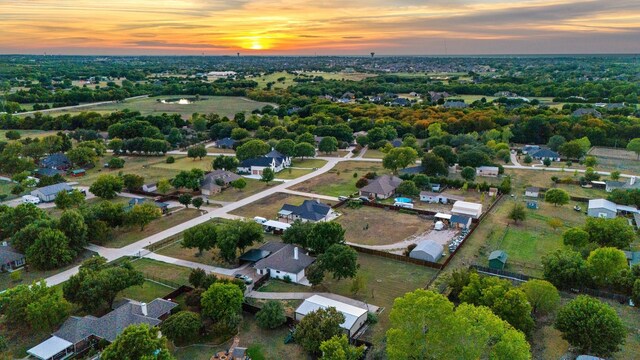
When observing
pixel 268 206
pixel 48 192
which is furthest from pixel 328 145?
pixel 48 192

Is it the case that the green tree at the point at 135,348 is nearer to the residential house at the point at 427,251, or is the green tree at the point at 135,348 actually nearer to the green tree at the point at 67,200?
the residential house at the point at 427,251

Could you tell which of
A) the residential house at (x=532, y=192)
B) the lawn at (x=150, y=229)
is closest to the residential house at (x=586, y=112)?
the residential house at (x=532, y=192)

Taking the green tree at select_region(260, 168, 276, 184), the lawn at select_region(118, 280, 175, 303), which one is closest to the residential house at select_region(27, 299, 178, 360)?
the lawn at select_region(118, 280, 175, 303)

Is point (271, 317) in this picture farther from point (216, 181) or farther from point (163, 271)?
point (216, 181)

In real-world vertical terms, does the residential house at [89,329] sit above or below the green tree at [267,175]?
below

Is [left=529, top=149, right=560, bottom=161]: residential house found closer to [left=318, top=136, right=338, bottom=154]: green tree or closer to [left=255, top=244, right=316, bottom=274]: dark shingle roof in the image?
[left=318, top=136, right=338, bottom=154]: green tree

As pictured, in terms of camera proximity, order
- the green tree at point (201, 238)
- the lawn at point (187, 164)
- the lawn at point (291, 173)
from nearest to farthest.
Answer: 1. the green tree at point (201, 238)
2. the lawn at point (291, 173)
3. the lawn at point (187, 164)

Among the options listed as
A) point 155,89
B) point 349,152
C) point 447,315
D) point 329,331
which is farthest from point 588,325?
point 155,89

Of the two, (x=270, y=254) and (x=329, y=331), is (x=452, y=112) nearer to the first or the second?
(x=270, y=254)
